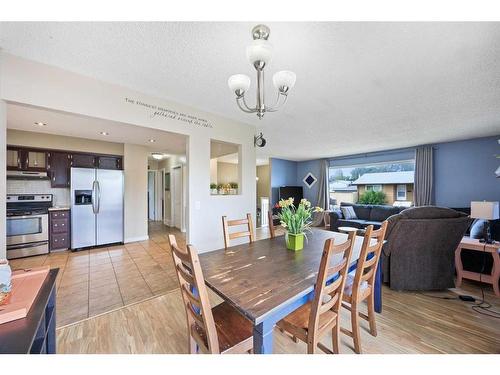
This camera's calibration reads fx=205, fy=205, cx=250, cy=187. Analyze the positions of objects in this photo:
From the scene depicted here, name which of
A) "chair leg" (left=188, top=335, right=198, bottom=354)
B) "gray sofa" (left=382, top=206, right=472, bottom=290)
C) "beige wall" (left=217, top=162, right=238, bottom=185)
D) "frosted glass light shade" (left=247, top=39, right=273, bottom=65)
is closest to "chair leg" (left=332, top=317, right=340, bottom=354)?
"chair leg" (left=188, top=335, right=198, bottom=354)

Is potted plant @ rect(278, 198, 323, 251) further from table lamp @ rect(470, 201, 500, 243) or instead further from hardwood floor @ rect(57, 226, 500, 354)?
table lamp @ rect(470, 201, 500, 243)

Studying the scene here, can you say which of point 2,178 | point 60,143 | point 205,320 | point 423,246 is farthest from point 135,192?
point 423,246

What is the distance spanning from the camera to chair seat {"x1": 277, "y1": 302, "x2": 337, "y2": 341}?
4.08 feet

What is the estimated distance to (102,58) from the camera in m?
1.73

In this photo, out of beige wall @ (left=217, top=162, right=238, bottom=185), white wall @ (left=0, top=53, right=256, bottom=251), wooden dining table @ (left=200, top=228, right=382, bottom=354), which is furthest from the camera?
beige wall @ (left=217, top=162, right=238, bottom=185)

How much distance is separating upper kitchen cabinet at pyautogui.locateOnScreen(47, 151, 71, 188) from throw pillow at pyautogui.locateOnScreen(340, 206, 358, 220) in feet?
22.2

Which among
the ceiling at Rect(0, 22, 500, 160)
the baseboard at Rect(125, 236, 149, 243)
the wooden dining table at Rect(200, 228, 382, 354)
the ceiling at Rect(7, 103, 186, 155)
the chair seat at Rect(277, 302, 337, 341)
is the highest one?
the ceiling at Rect(0, 22, 500, 160)

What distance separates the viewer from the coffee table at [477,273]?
2377mm

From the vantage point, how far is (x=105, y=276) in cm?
297

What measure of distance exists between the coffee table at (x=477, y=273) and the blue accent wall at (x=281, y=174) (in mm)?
5085

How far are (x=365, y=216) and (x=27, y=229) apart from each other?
757 centimetres

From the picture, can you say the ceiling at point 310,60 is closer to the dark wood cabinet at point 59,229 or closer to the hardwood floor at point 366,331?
the hardwood floor at point 366,331

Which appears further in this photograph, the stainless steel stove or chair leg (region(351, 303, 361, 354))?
the stainless steel stove
